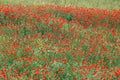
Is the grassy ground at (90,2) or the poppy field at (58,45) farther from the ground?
the poppy field at (58,45)

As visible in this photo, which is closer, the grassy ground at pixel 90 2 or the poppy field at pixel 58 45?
the poppy field at pixel 58 45

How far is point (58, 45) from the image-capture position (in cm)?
1155

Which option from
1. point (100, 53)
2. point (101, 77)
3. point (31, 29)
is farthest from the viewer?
point (31, 29)

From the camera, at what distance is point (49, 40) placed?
12039 mm

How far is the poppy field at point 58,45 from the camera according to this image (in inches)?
345

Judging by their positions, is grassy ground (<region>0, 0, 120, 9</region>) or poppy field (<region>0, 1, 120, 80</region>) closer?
poppy field (<region>0, 1, 120, 80</region>)

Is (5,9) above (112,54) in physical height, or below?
above

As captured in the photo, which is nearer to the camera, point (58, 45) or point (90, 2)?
point (58, 45)

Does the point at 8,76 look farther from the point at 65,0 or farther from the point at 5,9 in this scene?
the point at 65,0

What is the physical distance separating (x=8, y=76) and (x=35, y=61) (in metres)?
1.46

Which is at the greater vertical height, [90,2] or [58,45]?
[58,45]

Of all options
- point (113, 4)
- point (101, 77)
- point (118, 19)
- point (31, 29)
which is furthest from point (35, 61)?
point (113, 4)

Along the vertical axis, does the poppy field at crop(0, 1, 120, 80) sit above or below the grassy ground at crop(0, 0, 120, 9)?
above

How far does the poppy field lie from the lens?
876 centimetres
